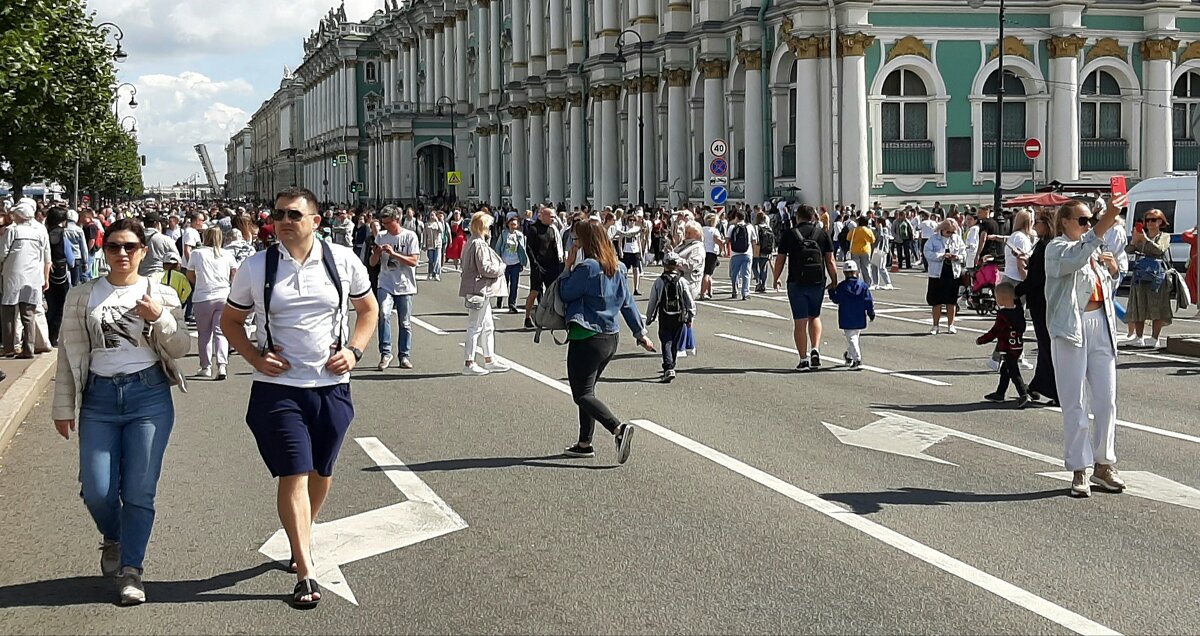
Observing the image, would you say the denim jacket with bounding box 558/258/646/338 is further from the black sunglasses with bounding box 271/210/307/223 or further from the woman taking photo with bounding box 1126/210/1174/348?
the woman taking photo with bounding box 1126/210/1174/348

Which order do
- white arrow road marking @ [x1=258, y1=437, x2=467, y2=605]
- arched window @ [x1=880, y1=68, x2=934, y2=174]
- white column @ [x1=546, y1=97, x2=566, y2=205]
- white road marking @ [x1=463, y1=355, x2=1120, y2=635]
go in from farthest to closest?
white column @ [x1=546, y1=97, x2=566, y2=205], arched window @ [x1=880, y1=68, x2=934, y2=174], white arrow road marking @ [x1=258, y1=437, x2=467, y2=605], white road marking @ [x1=463, y1=355, x2=1120, y2=635]

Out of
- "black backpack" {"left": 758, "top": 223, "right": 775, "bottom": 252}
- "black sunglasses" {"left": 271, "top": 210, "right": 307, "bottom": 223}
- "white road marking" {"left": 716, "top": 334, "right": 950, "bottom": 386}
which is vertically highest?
"black backpack" {"left": 758, "top": 223, "right": 775, "bottom": 252}

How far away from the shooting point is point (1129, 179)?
50.9 m

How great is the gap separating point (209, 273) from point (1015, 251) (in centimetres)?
857

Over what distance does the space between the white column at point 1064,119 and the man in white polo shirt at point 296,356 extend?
45.2m

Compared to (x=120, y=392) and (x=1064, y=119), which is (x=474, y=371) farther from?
(x=1064, y=119)

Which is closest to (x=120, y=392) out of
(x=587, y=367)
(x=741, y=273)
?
(x=587, y=367)

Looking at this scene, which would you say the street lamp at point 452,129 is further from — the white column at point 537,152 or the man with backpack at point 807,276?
the man with backpack at point 807,276

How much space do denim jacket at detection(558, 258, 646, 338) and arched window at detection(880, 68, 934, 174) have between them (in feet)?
127

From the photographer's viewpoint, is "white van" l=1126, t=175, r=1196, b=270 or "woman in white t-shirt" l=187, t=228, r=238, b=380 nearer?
"woman in white t-shirt" l=187, t=228, r=238, b=380

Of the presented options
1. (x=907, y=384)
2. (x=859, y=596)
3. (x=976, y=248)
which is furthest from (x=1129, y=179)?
(x=859, y=596)

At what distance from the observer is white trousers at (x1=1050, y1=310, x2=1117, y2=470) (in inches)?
362

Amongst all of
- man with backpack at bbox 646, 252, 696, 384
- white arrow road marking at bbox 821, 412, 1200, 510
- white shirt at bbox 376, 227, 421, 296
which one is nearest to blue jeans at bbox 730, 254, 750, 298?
man with backpack at bbox 646, 252, 696, 384

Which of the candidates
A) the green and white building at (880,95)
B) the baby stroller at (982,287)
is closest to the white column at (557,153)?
the green and white building at (880,95)
